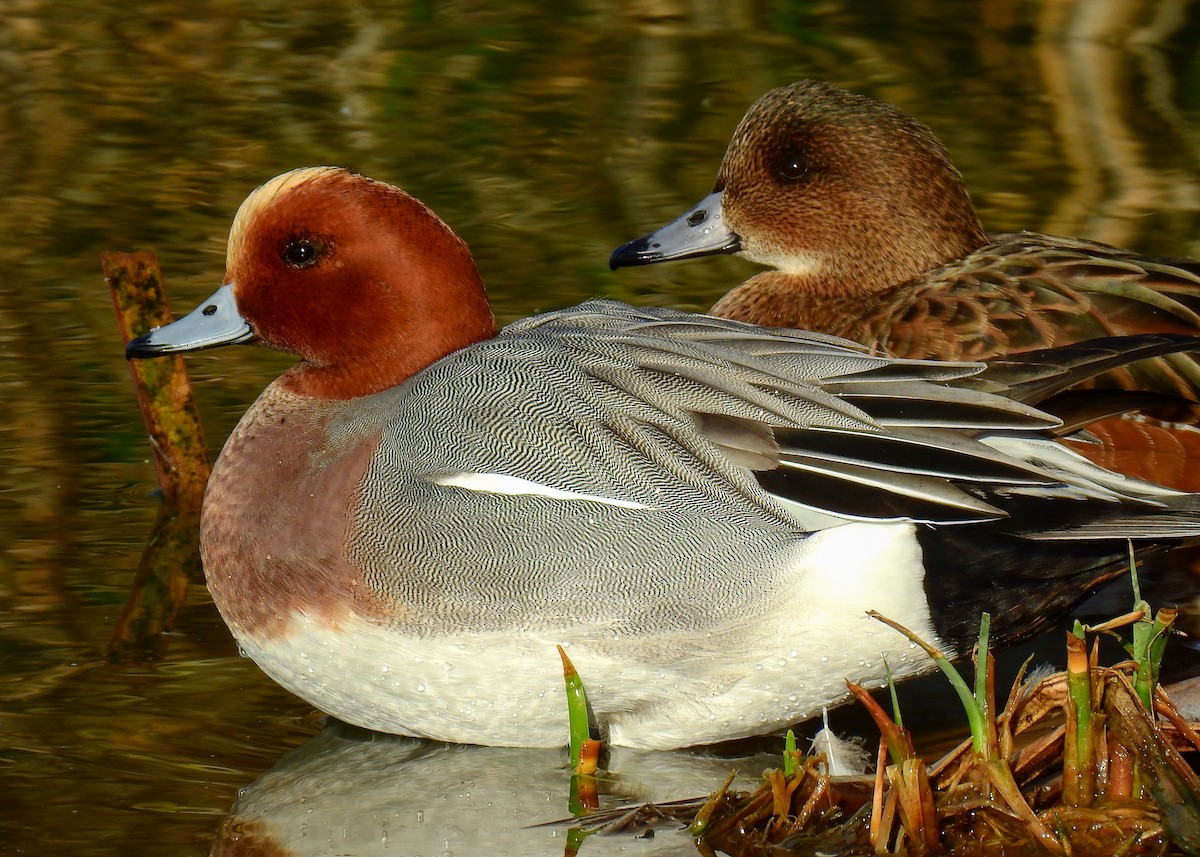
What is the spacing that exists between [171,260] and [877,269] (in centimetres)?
277

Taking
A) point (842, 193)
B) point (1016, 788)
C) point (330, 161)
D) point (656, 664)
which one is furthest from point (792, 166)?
point (330, 161)

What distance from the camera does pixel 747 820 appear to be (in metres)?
3.07

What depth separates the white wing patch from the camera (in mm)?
3305

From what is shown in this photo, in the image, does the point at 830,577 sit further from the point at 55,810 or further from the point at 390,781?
the point at 55,810

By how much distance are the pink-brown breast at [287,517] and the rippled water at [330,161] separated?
1.04ft

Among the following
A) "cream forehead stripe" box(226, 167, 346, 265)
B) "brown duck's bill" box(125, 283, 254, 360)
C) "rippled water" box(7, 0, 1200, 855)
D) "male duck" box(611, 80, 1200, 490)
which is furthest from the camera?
"male duck" box(611, 80, 1200, 490)

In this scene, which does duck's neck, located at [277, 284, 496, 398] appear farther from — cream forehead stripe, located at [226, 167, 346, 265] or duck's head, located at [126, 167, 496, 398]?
cream forehead stripe, located at [226, 167, 346, 265]

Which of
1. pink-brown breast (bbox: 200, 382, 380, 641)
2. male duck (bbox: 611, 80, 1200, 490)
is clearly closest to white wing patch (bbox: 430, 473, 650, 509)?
pink-brown breast (bbox: 200, 382, 380, 641)

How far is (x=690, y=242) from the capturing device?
5113 mm

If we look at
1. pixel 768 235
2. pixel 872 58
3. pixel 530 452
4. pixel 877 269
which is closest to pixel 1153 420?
pixel 877 269

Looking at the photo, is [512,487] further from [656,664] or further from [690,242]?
[690,242]

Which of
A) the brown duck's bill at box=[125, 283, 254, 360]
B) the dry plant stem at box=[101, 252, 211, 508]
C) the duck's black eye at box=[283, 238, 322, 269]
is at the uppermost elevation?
the duck's black eye at box=[283, 238, 322, 269]

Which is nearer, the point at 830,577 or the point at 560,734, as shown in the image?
the point at 830,577

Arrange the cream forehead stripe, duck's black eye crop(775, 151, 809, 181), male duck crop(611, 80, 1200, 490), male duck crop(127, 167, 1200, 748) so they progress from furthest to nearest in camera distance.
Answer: duck's black eye crop(775, 151, 809, 181)
male duck crop(611, 80, 1200, 490)
the cream forehead stripe
male duck crop(127, 167, 1200, 748)
